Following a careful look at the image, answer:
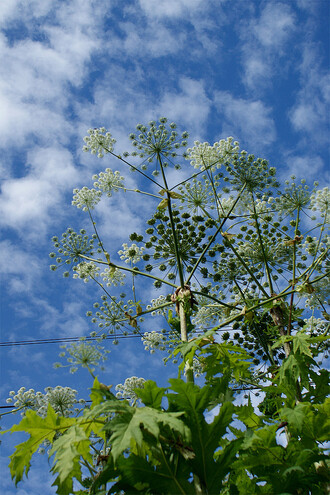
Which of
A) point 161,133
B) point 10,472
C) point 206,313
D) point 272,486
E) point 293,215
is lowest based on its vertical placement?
point 272,486

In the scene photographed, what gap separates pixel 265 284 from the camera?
9352 mm

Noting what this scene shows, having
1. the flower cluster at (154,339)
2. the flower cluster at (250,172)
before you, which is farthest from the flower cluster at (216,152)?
the flower cluster at (154,339)

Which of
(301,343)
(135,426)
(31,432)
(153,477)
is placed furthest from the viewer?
(301,343)

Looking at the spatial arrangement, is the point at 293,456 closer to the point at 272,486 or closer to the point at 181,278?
the point at 272,486

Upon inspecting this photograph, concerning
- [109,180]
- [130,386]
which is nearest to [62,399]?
[130,386]

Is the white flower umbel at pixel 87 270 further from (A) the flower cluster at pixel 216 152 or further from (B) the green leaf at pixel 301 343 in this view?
(B) the green leaf at pixel 301 343

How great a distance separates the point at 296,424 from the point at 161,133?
626 centimetres

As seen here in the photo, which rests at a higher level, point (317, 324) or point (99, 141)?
point (99, 141)

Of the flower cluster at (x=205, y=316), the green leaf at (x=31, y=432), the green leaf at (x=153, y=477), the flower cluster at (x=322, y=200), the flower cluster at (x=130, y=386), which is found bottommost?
the green leaf at (x=153, y=477)

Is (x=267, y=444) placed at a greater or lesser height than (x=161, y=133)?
lesser

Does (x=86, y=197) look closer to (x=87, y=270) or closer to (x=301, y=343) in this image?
(x=87, y=270)

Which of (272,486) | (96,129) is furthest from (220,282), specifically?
(272,486)

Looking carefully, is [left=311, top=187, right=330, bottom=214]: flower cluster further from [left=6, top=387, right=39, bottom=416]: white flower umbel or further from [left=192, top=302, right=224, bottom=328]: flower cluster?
[left=6, top=387, right=39, bottom=416]: white flower umbel

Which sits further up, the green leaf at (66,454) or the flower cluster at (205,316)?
the flower cluster at (205,316)
